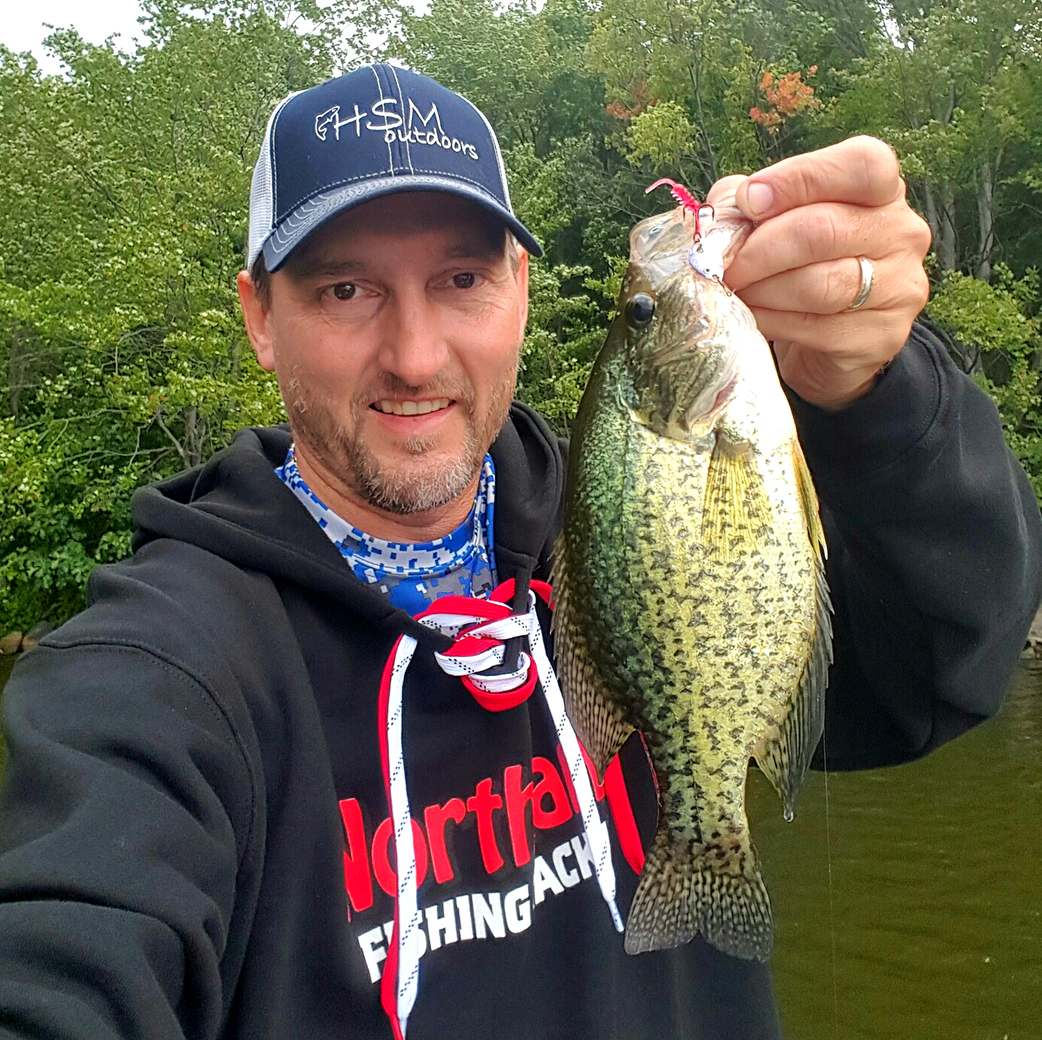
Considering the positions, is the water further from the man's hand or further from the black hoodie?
the man's hand

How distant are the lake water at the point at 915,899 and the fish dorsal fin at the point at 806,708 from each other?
153 inches

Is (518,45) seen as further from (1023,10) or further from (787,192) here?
(787,192)

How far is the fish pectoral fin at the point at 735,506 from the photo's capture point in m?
1.58

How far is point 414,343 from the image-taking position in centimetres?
182

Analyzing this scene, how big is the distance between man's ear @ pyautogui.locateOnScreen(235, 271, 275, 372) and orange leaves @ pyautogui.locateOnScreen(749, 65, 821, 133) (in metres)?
16.7

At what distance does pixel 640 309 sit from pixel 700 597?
539 millimetres

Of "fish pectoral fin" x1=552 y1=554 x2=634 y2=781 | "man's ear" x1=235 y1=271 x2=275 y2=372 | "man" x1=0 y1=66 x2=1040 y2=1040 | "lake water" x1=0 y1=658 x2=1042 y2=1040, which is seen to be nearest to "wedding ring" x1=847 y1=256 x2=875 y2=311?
"man" x1=0 y1=66 x2=1040 y2=1040

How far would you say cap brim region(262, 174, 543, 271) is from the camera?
1.81 metres

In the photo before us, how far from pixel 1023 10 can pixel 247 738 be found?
1733 cm

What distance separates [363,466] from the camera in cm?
191

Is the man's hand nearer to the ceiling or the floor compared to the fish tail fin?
nearer to the ceiling

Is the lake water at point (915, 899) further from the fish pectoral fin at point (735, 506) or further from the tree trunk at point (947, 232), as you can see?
the tree trunk at point (947, 232)

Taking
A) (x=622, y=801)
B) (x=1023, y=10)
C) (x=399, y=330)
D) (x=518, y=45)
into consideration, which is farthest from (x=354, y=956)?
(x=518, y=45)

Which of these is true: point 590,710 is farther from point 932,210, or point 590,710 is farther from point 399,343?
point 932,210
